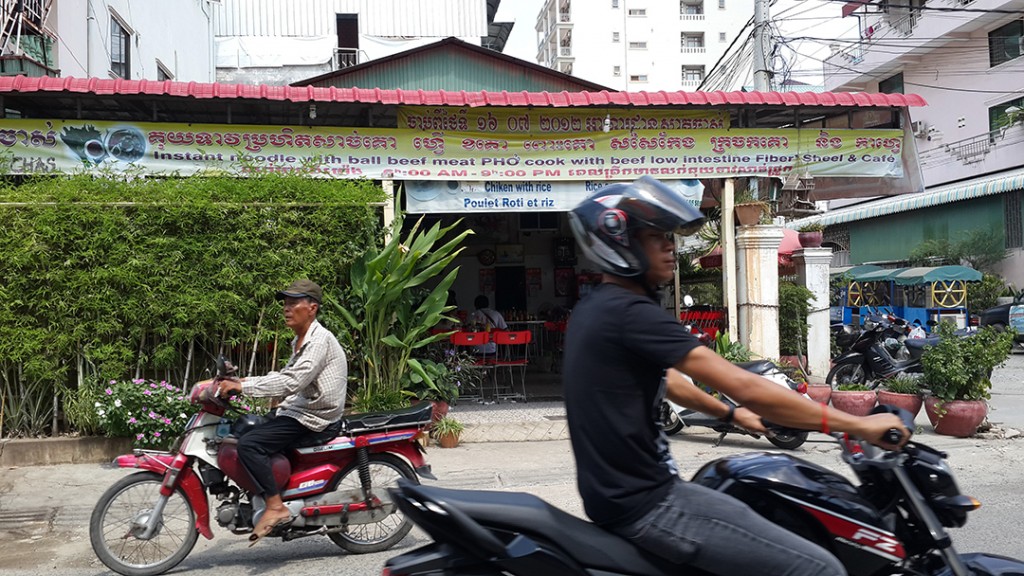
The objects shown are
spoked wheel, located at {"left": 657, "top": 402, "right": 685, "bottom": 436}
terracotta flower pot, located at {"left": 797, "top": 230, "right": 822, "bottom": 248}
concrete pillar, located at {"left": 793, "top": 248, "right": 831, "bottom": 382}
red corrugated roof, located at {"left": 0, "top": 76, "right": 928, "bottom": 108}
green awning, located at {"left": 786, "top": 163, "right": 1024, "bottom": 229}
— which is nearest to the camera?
red corrugated roof, located at {"left": 0, "top": 76, "right": 928, "bottom": 108}

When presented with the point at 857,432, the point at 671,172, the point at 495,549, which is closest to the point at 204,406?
the point at 495,549

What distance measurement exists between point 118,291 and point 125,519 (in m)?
3.70

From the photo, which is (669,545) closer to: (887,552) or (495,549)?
(495,549)

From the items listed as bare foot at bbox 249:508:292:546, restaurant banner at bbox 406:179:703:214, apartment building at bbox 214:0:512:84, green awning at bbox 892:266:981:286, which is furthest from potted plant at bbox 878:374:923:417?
apartment building at bbox 214:0:512:84

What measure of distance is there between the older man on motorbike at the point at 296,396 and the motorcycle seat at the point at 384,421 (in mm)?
91

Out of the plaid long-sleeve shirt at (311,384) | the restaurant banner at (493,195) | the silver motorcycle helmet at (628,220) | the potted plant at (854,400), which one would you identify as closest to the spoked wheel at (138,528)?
the plaid long-sleeve shirt at (311,384)

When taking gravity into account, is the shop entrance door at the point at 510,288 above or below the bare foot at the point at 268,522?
above

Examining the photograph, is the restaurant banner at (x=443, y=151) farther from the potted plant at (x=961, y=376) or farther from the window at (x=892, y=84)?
the window at (x=892, y=84)

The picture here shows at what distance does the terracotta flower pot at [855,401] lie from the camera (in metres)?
8.84

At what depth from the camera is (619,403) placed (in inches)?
90.4

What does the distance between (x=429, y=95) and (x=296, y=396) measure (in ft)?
17.1

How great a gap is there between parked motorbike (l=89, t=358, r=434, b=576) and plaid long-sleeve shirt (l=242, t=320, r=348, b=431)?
0.16m

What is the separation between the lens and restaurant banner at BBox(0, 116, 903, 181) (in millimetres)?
8648

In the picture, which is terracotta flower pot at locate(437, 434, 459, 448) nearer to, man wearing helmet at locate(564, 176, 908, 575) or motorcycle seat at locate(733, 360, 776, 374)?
motorcycle seat at locate(733, 360, 776, 374)
